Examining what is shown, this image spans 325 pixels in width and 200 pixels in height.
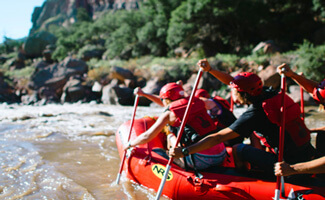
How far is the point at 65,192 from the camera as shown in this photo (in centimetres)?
350

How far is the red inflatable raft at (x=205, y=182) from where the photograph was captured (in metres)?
2.42

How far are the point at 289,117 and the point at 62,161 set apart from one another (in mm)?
3998

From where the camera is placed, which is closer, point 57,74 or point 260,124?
point 260,124

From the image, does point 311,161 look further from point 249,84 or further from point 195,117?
point 195,117

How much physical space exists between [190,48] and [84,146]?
17.1m

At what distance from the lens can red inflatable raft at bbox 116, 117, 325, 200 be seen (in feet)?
7.95

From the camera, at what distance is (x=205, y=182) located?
283 cm

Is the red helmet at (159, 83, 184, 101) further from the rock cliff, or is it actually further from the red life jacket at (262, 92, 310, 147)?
the rock cliff

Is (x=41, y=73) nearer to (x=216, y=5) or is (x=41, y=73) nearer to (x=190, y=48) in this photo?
(x=190, y=48)

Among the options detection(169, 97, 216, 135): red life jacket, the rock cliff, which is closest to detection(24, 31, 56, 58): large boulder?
the rock cliff

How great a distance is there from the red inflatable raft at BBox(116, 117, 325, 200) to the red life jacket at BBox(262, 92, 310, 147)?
0.46 m

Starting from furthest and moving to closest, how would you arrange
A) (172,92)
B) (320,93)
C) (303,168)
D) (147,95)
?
(147,95)
(172,92)
(320,93)
(303,168)

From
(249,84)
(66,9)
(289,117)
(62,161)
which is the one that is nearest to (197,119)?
(249,84)

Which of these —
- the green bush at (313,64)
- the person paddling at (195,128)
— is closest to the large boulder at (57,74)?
the green bush at (313,64)
